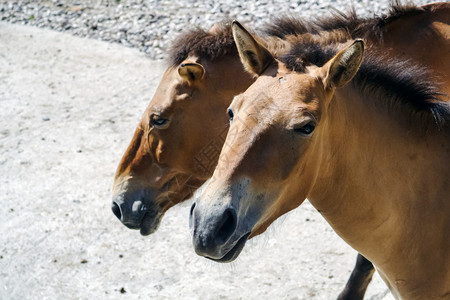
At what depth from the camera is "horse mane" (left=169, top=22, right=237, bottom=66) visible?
3.86 m

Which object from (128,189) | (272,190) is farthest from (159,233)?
(272,190)

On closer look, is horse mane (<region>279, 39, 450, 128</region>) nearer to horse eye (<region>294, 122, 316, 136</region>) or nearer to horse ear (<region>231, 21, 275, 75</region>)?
horse ear (<region>231, 21, 275, 75</region>)

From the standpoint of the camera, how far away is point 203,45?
12.7 feet

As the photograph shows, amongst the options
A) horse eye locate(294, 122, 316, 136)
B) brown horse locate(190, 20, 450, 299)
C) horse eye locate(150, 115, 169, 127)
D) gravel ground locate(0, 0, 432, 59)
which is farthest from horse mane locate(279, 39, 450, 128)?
gravel ground locate(0, 0, 432, 59)

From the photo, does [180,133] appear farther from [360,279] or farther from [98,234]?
[98,234]

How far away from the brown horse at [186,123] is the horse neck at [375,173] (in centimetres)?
101

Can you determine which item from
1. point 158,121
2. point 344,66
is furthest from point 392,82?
point 158,121

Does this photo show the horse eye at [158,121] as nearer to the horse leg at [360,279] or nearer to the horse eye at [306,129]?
the horse eye at [306,129]

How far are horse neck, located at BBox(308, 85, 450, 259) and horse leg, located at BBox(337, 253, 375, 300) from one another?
3.45 feet

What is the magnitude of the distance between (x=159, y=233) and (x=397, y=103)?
2.94 m

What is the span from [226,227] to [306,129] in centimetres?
56

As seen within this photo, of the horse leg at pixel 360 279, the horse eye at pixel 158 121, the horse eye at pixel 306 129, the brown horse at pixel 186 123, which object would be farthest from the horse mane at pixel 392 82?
the horse leg at pixel 360 279

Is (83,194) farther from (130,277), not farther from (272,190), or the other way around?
(272,190)

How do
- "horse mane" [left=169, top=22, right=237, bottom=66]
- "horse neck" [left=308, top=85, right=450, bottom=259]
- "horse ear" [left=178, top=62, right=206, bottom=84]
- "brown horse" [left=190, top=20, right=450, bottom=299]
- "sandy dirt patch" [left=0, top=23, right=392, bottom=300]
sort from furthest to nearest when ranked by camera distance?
"sandy dirt patch" [left=0, top=23, right=392, bottom=300] < "horse mane" [left=169, top=22, right=237, bottom=66] < "horse ear" [left=178, top=62, right=206, bottom=84] < "horse neck" [left=308, top=85, right=450, bottom=259] < "brown horse" [left=190, top=20, right=450, bottom=299]
